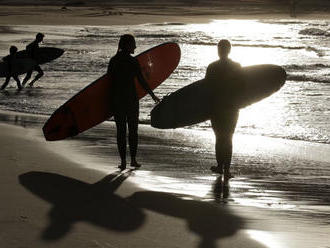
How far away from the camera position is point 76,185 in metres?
9.64

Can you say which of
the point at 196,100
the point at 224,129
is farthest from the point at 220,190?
the point at 196,100

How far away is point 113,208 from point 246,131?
6290 millimetres

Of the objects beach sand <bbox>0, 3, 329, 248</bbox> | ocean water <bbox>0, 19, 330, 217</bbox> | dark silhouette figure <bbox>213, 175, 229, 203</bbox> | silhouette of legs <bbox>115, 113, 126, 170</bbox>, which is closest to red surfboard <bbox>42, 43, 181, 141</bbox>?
beach sand <bbox>0, 3, 329, 248</bbox>

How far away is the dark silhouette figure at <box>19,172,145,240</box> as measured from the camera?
25.8ft

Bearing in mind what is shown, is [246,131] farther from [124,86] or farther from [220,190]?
[220,190]

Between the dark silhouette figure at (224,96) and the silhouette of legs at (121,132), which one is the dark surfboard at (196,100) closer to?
the dark silhouette figure at (224,96)

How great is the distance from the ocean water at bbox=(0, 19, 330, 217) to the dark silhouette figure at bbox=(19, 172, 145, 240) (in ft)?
2.36

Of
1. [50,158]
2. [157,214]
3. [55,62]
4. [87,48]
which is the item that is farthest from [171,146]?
[87,48]

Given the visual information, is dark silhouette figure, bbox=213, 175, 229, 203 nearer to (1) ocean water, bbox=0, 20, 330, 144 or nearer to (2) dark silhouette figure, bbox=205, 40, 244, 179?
(2) dark silhouette figure, bbox=205, 40, 244, 179

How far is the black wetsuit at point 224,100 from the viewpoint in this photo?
10297 millimetres

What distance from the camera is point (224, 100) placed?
10344 mm

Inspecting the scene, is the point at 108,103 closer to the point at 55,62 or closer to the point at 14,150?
the point at 14,150

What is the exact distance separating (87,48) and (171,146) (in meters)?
24.6

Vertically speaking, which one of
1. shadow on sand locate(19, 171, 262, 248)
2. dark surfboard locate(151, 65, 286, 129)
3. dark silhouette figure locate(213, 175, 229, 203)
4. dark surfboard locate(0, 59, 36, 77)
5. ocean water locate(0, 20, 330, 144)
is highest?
dark surfboard locate(151, 65, 286, 129)
